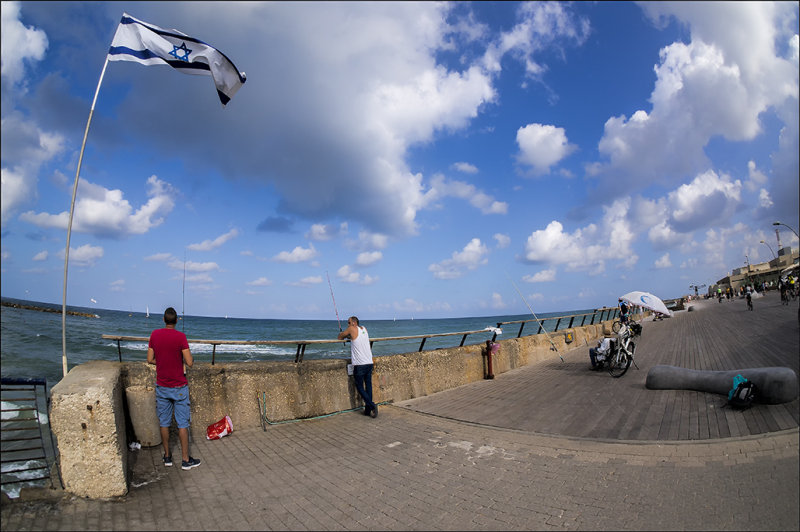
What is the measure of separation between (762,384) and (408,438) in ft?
18.1

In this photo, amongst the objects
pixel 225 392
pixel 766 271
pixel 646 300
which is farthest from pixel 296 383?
A: pixel 766 271

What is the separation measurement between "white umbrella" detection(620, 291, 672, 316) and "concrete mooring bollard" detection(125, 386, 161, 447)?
41.0 feet

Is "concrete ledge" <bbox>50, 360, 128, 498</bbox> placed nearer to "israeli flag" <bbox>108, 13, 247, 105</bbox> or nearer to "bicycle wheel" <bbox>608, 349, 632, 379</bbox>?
"israeli flag" <bbox>108, 13, 247, 105</bbox>

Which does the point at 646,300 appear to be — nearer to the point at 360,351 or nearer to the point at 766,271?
the point at 360,351

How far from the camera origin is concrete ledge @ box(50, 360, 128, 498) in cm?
385

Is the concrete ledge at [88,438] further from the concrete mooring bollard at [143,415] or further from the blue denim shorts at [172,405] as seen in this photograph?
the concrete mooring bollard at [143,415]

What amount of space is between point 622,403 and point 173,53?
10.7 metres

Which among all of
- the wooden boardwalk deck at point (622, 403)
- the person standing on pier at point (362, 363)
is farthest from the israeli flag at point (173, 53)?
the wooden boardwalk deck at point (622, 403)

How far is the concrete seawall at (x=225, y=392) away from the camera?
3.90 m

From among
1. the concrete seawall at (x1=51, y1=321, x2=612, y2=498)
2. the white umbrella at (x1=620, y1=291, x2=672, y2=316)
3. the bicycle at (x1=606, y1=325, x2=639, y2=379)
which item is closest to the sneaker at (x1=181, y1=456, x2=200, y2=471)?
the concrete seawall at (x1=51, y1=321, x2=612, y2=498)

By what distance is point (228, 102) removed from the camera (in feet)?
25.2

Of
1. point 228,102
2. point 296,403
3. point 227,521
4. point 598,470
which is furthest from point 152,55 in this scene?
point 598,470

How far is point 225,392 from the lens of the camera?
21.0 feet

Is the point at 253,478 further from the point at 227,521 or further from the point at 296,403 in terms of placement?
the point at 296,403
